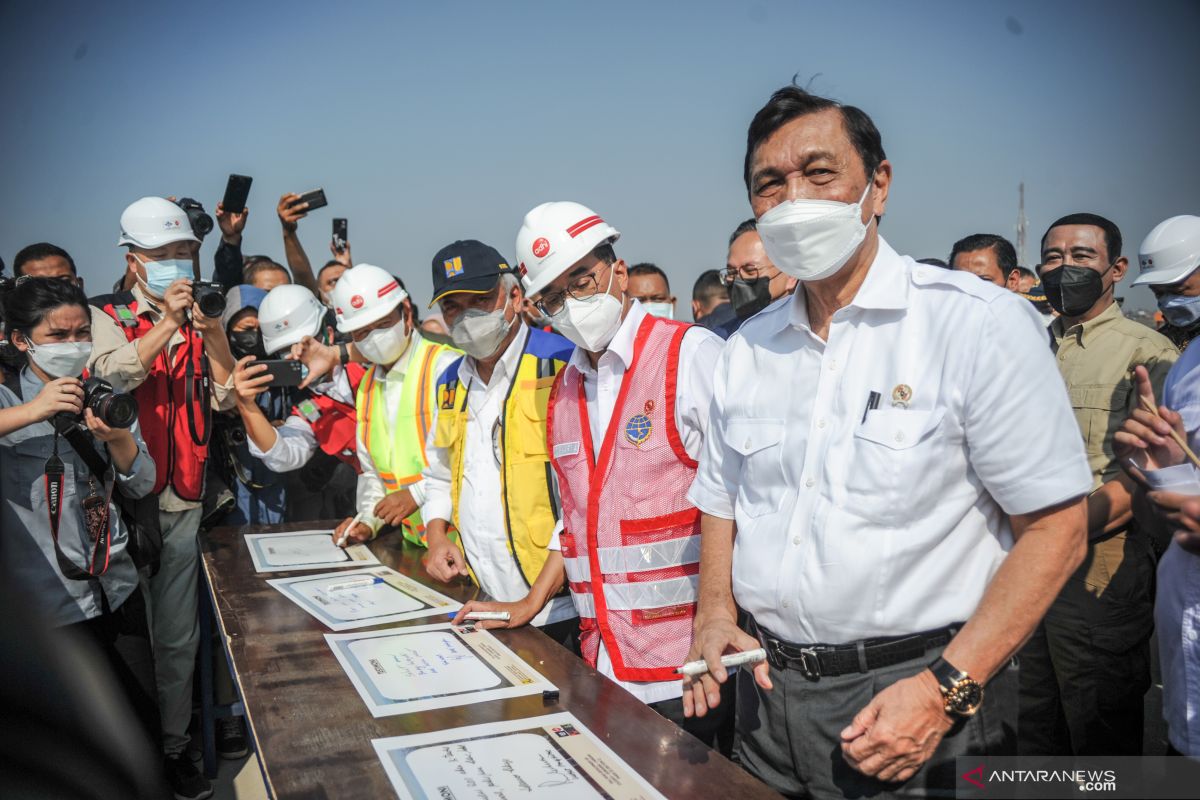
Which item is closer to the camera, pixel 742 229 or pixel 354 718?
pixel 354 718

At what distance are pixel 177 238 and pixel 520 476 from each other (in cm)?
244

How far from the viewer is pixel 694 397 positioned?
Result: 223 centimetres

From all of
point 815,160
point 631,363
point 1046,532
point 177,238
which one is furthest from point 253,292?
point 1046,532

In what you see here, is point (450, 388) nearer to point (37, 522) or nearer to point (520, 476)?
point (520, 476)

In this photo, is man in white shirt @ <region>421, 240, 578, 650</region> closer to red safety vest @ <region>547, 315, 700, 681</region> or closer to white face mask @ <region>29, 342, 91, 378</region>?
red safety vest @ <region>547, 315, 700, 681</region>

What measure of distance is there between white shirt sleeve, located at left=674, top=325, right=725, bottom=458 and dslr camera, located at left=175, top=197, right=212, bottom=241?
2.96 m

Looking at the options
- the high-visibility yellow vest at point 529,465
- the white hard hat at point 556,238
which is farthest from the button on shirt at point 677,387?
the white hard hat at point 556,238

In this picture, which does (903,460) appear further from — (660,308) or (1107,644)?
(660,308)

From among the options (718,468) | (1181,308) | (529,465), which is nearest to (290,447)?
(529,465)

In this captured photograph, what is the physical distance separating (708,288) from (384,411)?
338 cm

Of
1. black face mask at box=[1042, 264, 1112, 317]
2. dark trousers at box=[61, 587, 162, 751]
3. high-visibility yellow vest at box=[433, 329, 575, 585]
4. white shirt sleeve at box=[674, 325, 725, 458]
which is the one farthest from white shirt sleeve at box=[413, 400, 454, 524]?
black face mask at box=[1042, 264, 1112, 317]

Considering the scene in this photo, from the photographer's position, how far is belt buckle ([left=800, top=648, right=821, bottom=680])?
1.53m

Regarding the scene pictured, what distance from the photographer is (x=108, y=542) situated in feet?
10.0

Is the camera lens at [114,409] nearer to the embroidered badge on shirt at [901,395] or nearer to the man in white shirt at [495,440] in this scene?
the man in white shirt at [495,440]
